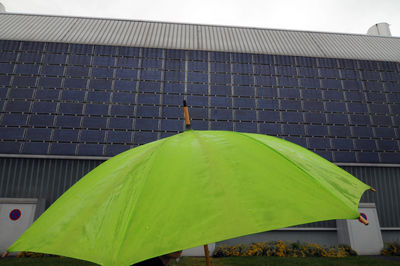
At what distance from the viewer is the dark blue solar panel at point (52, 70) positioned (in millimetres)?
16531

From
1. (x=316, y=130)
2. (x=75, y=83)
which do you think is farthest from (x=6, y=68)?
(x=316, y=130)

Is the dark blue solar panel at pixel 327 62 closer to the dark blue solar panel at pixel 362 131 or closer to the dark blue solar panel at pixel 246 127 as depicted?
the dark blue solar panel at pixel 362 131

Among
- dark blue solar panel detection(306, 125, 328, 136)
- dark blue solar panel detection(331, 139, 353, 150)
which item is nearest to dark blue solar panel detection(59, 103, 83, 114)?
dark blue solar panel detection(306, 125, 328, 136)

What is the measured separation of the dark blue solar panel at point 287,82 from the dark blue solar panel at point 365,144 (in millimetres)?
5275

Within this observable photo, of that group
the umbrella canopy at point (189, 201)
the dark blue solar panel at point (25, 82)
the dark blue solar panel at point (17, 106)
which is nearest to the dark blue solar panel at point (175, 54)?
the dark blue solar panel at point (25, 82)

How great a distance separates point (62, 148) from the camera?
581 inches

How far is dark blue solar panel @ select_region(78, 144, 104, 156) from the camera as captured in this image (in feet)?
48.4

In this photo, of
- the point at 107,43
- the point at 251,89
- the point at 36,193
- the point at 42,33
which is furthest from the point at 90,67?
the point at 251,89

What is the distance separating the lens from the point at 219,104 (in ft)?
54.3

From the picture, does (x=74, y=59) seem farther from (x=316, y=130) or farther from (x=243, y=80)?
(x=316, y=130)

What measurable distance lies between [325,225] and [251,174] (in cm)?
1561

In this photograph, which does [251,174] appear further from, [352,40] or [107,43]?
[352,40]

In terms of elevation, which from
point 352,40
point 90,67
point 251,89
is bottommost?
point 251,89

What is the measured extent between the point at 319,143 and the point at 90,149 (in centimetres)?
1365
